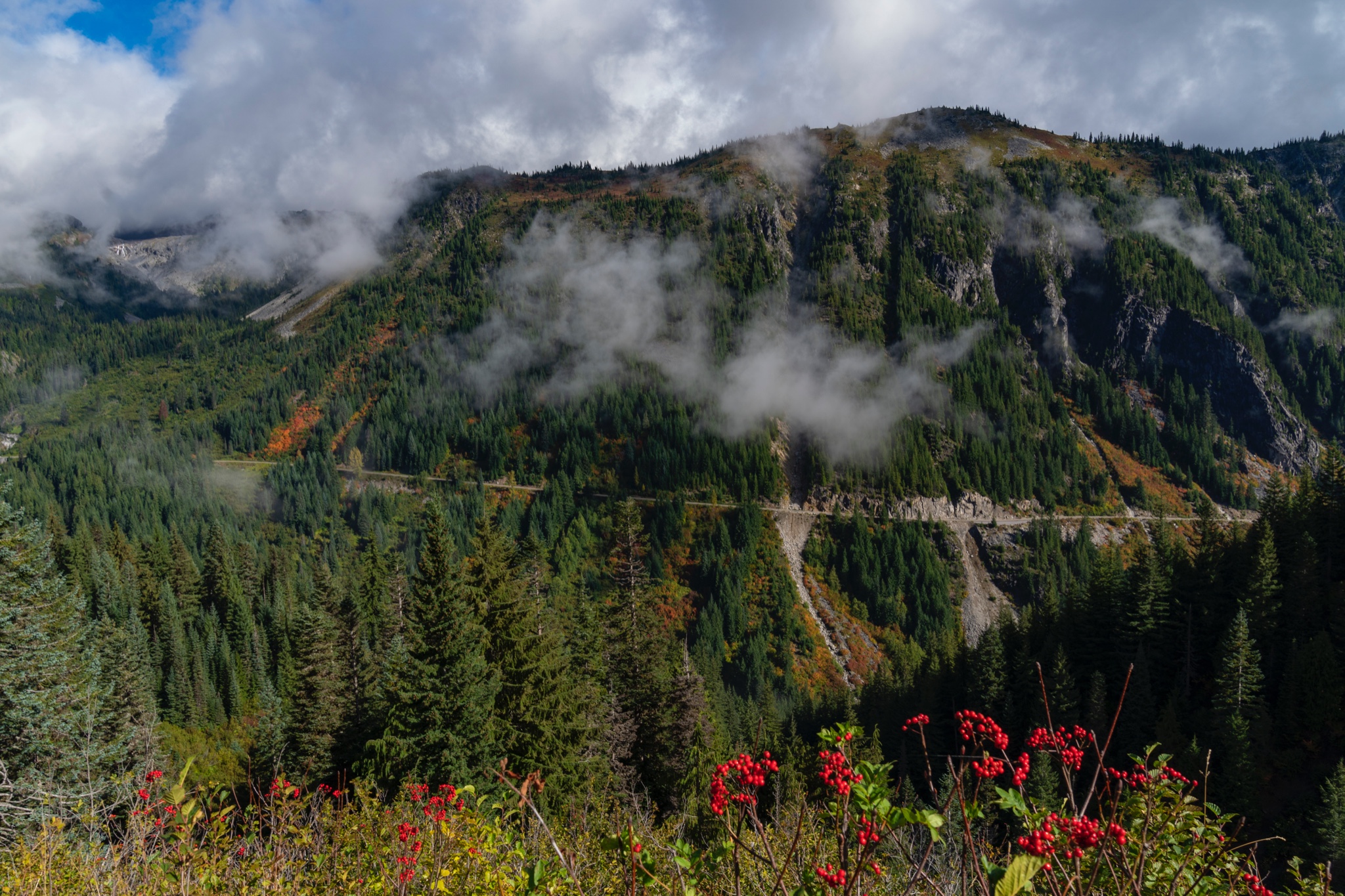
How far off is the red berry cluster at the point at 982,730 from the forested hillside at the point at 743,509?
3.07 feet

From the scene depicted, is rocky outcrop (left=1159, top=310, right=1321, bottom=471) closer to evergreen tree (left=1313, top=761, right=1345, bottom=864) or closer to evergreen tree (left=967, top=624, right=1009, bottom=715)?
evergreen tree (left=967, top=624, right=1009, bottom=715)

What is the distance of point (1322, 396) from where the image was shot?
153m

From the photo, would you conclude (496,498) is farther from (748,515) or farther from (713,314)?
(713,314)

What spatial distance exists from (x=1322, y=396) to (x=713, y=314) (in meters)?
150

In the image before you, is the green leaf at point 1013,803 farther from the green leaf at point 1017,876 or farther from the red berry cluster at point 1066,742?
the green leaf at point 1017,876

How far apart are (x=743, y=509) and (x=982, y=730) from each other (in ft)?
334

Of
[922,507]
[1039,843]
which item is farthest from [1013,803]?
[922,507]

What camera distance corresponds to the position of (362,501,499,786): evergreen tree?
18250 mm

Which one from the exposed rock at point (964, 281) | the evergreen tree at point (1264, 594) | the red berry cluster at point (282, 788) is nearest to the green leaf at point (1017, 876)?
the red berry cluster at point (282, 788)

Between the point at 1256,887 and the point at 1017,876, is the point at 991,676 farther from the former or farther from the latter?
the point at 1017,876

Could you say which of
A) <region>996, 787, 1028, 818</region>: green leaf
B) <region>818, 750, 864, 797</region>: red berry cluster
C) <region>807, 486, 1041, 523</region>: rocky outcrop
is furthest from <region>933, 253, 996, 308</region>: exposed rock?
<region>818, 750, 864, 797</region>: red berry cluster

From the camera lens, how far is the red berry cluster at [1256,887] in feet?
12.7

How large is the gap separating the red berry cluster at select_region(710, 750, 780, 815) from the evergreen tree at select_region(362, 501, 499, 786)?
56.1 ft

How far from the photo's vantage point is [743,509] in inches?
4134
